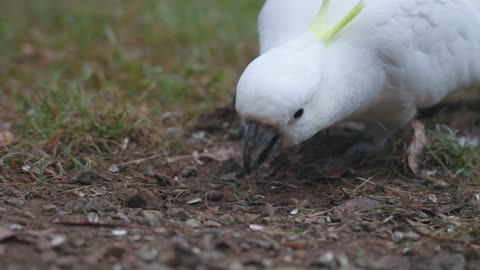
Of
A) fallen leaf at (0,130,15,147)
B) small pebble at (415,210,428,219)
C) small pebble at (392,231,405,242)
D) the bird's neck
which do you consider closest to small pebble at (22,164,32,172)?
fallen leaf at (0,130,15,147)

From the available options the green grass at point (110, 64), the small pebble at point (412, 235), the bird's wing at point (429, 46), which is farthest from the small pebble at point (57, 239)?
the bird's wing at point (429, 46)

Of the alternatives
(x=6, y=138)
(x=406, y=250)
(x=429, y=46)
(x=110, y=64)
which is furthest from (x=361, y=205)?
(x=110, y=64)

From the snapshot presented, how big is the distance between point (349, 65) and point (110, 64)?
2610 mm

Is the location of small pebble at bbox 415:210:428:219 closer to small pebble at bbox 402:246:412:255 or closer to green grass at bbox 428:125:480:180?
small pebble at bbox 402:246:412:255

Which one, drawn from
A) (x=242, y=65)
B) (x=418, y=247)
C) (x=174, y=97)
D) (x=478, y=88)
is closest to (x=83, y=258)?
(x=418, y=247)

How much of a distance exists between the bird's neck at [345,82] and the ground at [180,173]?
472 millimetres

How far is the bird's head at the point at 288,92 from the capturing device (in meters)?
2.93

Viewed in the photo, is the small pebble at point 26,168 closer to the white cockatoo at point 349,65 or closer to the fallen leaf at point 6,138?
the fallen leaf at point 6,138

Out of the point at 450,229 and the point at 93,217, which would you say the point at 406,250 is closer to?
the point at 450,229

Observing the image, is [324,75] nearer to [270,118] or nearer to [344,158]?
[270,118]

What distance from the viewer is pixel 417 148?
3908 mm

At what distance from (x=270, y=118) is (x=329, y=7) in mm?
797

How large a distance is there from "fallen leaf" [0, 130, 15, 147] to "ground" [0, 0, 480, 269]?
0.04 meters

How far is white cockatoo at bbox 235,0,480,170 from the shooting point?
118 inches
